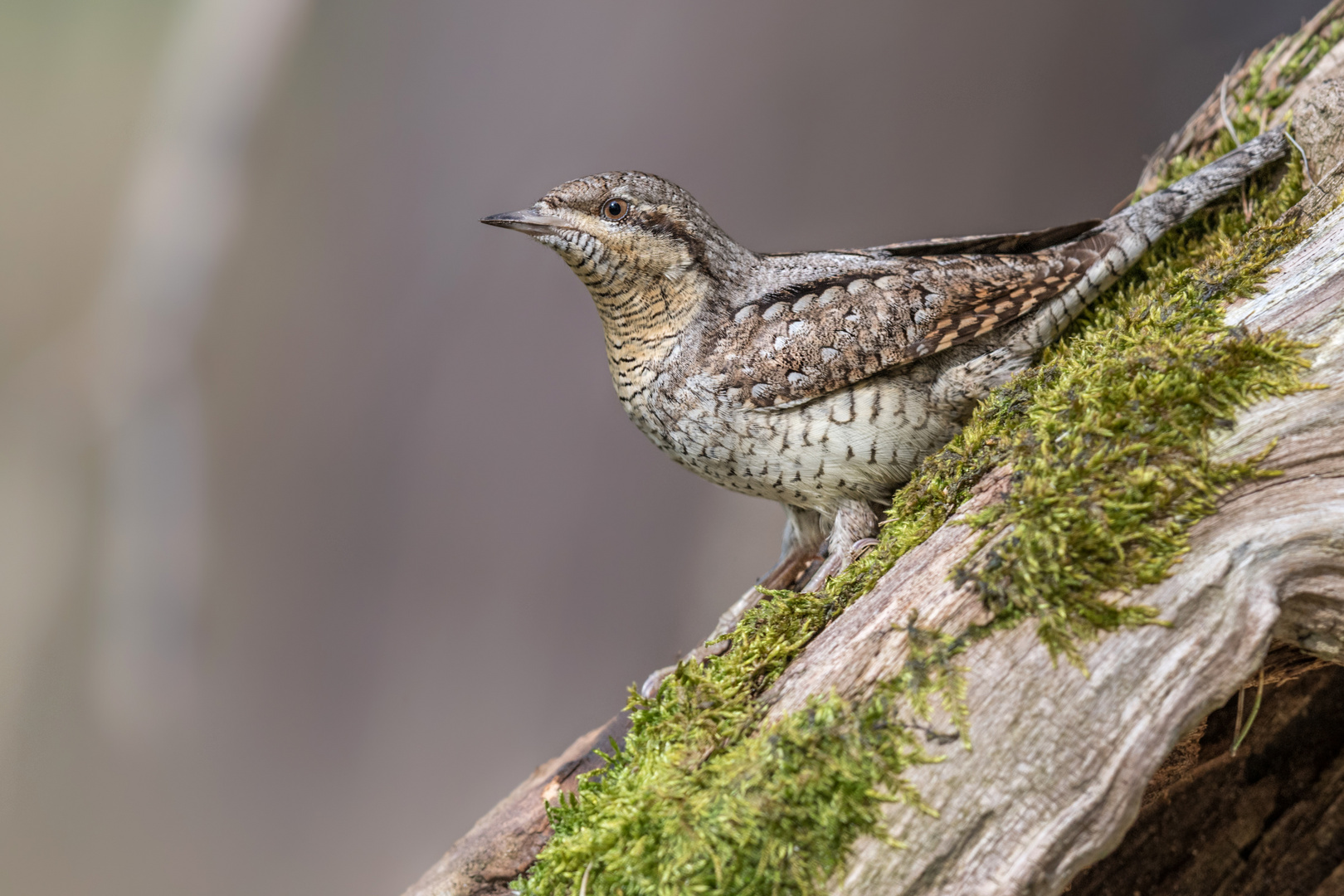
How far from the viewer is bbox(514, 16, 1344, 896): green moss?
1.55 m

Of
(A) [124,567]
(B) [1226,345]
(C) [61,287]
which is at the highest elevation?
(C) [61,287]

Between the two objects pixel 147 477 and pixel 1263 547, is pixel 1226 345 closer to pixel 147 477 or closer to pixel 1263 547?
pixel 1263 547

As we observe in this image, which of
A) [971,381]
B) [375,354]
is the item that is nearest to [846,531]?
[971,381]

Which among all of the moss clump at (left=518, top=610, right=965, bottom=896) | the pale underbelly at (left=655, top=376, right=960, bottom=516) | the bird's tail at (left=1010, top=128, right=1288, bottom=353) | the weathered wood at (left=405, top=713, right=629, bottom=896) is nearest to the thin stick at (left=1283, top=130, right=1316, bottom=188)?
the bird's tail at (left=1010, top=128, right=1288, bottom=353)

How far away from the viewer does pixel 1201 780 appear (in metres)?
2.28

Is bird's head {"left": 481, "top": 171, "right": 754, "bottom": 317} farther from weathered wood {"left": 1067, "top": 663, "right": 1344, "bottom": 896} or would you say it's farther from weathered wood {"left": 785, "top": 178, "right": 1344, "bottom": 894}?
weathered wood {"left": 1067, "top": 663, "right": 1344, "bottom": 896}

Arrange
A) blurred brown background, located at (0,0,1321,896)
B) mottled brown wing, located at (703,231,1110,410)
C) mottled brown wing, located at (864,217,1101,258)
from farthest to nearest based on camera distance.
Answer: blurred brown background, located at (0,0,1321,896) < mottled brown wing, located at (864,217,1101,258) < mottled brown wing, located at (703,231,1110,410)

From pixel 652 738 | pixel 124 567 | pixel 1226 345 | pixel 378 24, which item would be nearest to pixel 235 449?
pixel 124 567

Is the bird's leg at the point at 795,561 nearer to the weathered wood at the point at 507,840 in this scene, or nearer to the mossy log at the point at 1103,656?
the weathered wood at the point at 507,840

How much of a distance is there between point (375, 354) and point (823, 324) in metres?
3.12

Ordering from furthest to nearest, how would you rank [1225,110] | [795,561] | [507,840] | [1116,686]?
1. [1225,110]
2. [795,561]
3. [507,840]
4. [1116,686]

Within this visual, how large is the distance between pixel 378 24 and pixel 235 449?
8.16 feet

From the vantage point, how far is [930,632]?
165 centimetres

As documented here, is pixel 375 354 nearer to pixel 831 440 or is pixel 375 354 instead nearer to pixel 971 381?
pixel 831 440
